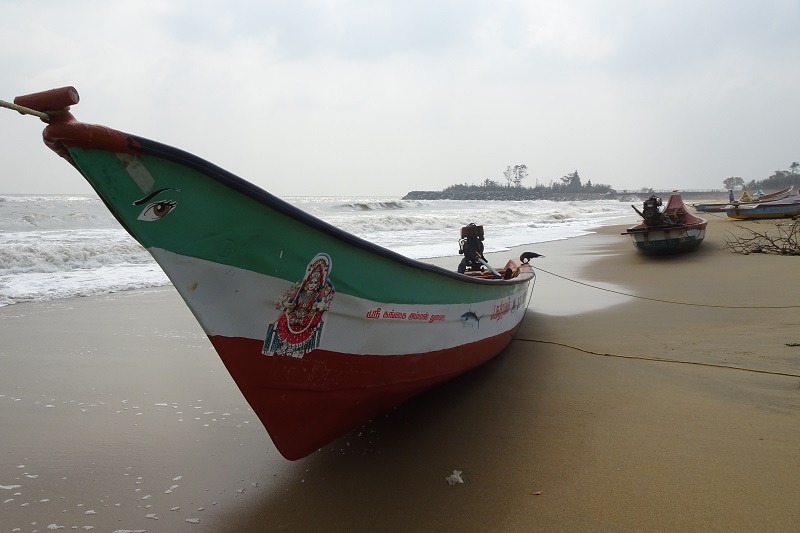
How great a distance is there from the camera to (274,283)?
2240mm

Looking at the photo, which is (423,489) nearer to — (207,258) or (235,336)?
(235,336)

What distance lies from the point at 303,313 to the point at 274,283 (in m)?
0.20

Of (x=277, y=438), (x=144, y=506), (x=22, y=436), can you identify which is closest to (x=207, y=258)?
(x=277, y=438)

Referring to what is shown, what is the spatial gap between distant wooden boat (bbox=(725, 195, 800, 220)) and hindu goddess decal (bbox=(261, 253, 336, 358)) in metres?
18.6

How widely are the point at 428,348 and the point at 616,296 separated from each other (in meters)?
5.07

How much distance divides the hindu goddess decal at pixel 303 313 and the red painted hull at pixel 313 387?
0.16ft

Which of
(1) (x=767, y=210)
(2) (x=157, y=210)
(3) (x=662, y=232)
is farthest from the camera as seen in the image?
(1) (x=767, y=210)

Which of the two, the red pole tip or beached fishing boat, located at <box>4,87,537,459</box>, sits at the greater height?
the red pole tip

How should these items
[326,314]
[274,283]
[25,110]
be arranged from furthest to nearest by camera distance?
[326,314]
[274,283]
[25,110]

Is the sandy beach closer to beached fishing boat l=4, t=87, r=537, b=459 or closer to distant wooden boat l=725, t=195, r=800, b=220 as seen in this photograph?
beached fishing boat l=4, t=87, r=537, b=459

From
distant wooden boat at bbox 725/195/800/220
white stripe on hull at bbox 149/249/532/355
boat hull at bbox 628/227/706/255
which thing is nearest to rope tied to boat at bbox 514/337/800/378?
white stripe on hull at bbox 149/249/532/355

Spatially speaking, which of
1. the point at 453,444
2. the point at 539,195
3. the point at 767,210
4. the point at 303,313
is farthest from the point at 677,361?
the point at 539,195

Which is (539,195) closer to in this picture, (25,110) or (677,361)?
(677,361)

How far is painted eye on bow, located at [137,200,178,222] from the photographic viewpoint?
78.4 inches
